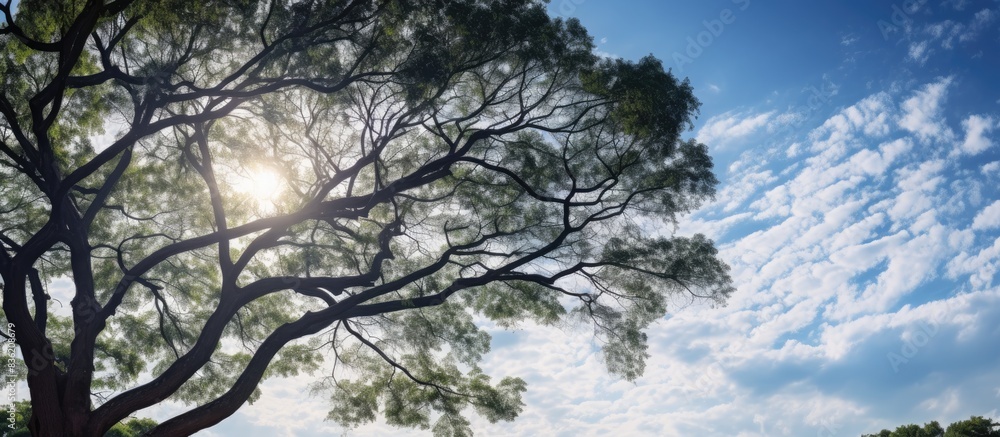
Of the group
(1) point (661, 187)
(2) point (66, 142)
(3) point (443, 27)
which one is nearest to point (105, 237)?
(2) point (66, 142)

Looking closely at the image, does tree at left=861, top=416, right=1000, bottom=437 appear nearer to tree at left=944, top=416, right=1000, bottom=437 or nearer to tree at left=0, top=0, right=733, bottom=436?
tree at left=944, top=416, right=1000, bottom=437

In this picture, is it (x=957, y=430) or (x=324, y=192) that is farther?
(x=957, y=430)

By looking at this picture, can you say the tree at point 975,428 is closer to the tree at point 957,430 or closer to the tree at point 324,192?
the tree at point 957,430

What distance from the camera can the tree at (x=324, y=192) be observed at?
904 cm

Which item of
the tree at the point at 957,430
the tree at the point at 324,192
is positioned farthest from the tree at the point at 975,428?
the tree at the point at 324,192

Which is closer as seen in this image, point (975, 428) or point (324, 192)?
point (324, 192)

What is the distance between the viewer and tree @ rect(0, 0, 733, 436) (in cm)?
904

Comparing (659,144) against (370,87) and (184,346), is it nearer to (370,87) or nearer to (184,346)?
(370,87)

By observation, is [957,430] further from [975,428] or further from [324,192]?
[324,192]

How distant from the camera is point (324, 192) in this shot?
10219mm

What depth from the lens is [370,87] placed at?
976cm

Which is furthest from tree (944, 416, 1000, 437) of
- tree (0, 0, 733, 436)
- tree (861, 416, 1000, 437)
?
tree (0, 0, 733, 436)

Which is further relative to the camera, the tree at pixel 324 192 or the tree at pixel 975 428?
the tree at pixel 975 428

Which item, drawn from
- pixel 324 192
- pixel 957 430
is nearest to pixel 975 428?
pixel 957 430
